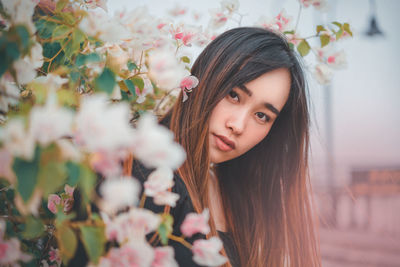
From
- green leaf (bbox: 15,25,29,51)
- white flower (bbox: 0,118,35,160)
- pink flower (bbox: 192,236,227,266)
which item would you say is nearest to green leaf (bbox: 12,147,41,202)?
white flower (bbox: 0,118,35,160)

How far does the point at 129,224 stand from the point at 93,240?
5 centimetres

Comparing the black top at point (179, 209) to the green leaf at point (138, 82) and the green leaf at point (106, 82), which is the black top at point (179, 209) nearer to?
the green leaf at point (138, 82)

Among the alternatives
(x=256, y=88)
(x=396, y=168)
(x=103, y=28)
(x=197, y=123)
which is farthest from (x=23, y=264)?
(x=396, y=168)

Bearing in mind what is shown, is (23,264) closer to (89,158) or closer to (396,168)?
(89,158)

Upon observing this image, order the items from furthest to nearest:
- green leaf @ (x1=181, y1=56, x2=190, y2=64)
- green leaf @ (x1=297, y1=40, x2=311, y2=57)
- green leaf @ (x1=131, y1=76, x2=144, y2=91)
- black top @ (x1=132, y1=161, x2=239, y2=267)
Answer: green leaf @ (x1=297, y1=40, x2=311, y2=57) → green leaf @ (x1=181, y1=56, x2=190, y2=64) → black top @ (x1=132, y1=161, x2=239, y2=267) → green leaf @ (x1=131, y1=76, x2=144, y2=91)

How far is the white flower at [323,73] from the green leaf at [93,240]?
34.4 inches

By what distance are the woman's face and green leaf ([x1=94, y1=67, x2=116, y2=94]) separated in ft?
1.81

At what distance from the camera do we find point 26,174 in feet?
0.87

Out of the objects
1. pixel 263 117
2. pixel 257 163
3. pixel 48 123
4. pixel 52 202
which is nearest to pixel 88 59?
pixel 48 123

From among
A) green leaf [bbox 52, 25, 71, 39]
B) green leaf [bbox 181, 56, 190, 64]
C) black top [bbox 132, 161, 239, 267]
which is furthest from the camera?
green leaf [bbox 181, 56, 190, 64]

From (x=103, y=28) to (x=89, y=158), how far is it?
0.23 metres

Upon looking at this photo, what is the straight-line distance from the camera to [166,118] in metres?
1.01

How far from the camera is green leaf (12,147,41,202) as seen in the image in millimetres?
262

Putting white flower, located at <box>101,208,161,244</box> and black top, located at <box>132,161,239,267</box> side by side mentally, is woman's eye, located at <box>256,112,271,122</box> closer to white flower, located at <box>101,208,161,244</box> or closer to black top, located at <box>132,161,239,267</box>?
A: black top, located at <box>132,161,239,267</box>
